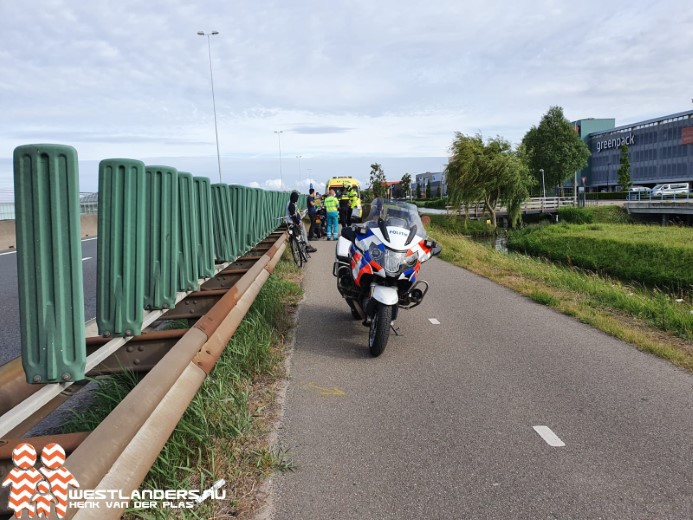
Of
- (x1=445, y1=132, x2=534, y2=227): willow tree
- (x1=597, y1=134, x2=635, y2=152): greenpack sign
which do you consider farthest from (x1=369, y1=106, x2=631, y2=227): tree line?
(x1=597, y1=134, x2=635, y2=152): greenpack sign

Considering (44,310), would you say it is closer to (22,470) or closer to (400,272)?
(22,470)

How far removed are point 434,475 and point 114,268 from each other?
7.58 feet

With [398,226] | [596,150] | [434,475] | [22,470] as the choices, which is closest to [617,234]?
[398,226]

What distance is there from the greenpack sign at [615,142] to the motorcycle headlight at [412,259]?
3989 inches

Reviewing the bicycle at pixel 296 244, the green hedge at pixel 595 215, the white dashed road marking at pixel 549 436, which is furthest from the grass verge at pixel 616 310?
the green hedge at pixel 595 215

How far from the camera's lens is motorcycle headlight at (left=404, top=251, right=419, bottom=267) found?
19.4 ft

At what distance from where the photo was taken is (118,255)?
356cm

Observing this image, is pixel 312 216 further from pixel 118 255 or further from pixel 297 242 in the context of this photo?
pixel 118 255

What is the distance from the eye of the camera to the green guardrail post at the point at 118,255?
3.51 meters

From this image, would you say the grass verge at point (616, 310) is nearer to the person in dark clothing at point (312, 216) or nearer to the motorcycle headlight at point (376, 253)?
the motorcycle headlight at point (376, 253)

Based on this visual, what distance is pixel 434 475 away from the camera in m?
3.35

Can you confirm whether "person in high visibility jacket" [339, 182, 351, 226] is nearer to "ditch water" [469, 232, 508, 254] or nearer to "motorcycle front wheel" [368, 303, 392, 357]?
→ "motorcycle front wheel" [368, 303, 392, 357]

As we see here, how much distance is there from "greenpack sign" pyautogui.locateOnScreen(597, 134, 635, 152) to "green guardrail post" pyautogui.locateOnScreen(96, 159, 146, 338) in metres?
104

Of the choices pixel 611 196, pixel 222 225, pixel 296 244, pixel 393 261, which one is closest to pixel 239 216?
pixel 222 225
